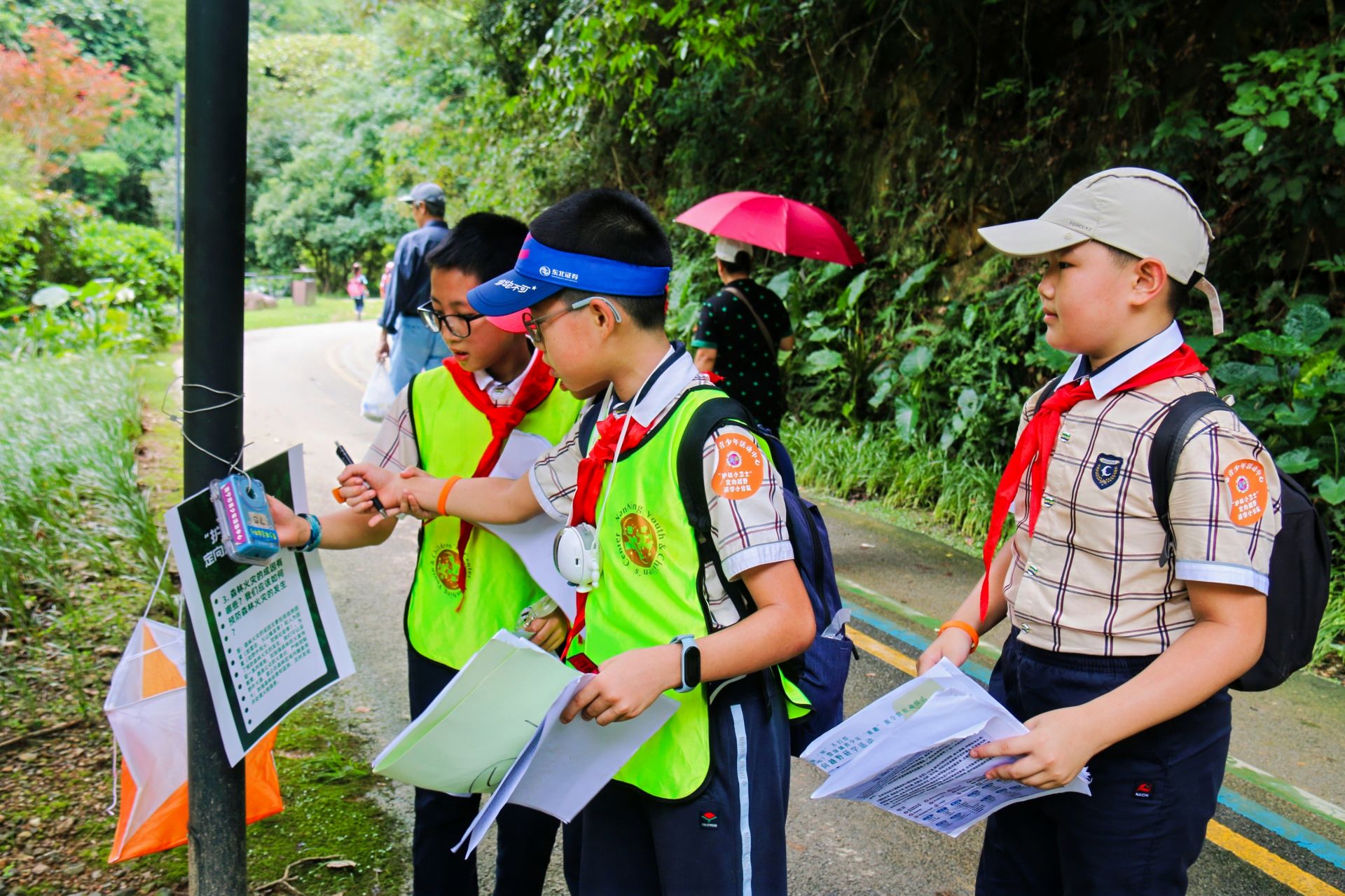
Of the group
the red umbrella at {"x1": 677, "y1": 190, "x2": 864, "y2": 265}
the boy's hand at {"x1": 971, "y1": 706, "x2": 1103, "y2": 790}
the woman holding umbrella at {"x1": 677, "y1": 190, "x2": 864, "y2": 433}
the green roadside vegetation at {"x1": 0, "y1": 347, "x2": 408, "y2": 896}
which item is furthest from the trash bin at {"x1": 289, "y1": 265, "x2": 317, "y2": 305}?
the boy's hand at {"x1": 971, "y1": 706, "x2": 1103, "y2": 790}

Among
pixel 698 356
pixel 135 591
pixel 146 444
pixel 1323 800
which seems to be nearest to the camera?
pixel 1323 800

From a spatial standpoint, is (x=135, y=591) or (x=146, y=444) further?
(x=146, y=444)

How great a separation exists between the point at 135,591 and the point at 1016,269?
7046 mm

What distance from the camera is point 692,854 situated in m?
1.90

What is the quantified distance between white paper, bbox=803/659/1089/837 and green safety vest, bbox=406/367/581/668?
88 cm

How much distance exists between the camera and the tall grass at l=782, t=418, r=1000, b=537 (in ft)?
26.1

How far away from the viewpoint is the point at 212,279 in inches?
89.5

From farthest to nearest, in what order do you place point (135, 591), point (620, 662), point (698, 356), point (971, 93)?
point (971, 93) → point (698, 356) → point (135, 591) → point (620, 662)

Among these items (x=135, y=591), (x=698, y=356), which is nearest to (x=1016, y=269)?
(x=698, y=356)

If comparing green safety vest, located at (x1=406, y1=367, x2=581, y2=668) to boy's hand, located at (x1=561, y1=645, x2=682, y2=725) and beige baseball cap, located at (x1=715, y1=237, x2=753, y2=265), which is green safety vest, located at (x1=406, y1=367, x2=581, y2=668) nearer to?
boy's hand, located at (x1=561, y1=645, x2=682, y2=725)

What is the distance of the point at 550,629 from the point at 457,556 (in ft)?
1.05

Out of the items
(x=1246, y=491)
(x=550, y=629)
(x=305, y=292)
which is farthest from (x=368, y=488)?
(x=305, y=292)

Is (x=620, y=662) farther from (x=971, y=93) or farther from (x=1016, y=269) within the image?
(x=971, y=93)

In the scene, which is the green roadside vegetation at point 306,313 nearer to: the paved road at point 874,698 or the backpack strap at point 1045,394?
the paved road at point 874,698
